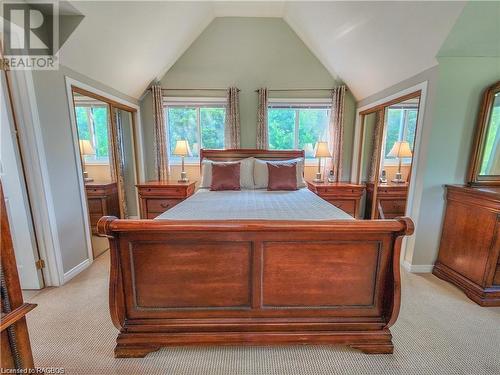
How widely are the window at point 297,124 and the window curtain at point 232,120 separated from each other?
57 cm

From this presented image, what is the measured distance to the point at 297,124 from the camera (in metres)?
4.05

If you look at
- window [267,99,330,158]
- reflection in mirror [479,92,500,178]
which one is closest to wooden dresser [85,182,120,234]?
window [267,99,330,158]

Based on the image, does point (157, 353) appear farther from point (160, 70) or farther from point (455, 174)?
point (160, 70)

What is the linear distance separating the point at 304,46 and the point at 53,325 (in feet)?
15.0

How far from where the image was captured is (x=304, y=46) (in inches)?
145

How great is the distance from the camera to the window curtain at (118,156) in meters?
3.12

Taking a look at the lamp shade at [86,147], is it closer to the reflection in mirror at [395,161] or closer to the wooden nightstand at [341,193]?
the wooden nightstand at [341,193]

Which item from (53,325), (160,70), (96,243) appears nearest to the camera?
(53,325)

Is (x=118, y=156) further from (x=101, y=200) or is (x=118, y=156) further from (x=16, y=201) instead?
(x=16, y=201)

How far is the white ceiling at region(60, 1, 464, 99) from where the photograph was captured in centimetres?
208

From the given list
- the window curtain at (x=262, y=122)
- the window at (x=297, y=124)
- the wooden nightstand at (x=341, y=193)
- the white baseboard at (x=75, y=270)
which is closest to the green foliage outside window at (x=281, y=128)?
the window at (x=297, y=124)

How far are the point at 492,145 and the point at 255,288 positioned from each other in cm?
269

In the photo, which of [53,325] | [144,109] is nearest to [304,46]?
[144,109]

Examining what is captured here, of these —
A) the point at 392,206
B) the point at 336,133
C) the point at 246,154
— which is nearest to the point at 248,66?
the point at 246,154
